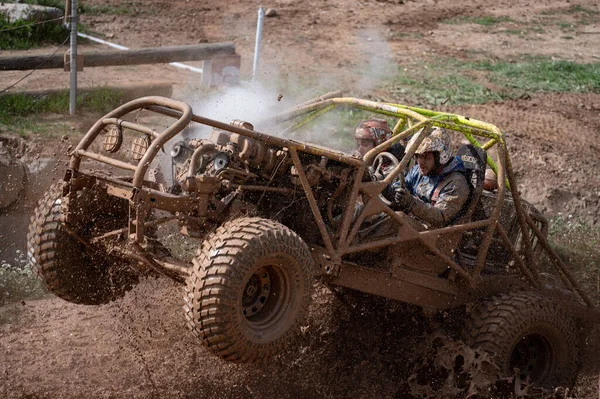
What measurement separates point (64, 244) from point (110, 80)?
6.29 meters

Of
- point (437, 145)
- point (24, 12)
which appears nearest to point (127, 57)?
point (24, 12)

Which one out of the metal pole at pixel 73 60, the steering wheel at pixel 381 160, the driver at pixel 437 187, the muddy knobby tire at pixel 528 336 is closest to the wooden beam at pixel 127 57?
the metal pole at pixel 73 60

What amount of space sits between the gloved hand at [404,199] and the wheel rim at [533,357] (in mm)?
1555

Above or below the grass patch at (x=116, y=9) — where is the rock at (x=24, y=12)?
above

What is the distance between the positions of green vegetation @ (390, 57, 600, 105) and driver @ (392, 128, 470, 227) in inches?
Result: 238

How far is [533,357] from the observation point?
6.57 meters

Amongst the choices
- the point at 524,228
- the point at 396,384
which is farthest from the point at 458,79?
the point at 396,384

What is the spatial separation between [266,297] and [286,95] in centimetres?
665

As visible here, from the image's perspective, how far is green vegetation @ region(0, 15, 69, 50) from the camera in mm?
12164

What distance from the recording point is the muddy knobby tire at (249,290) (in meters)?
4.59

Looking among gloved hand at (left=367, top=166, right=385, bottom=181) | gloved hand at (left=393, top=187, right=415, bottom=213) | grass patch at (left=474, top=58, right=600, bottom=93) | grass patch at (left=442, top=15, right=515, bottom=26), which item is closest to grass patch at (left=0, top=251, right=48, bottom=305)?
gloved hand at (left=367, top=166, right=385, bottom=181)

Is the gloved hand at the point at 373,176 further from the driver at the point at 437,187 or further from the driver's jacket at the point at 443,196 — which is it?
the driver's jacket at the point at 443,196

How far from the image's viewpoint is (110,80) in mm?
11336

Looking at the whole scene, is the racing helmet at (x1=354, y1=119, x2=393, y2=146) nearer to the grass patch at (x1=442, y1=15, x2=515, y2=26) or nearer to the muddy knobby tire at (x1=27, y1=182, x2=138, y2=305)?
the muddy knobby tire at (x1=27, y1=182, x2=138, y2=305)
